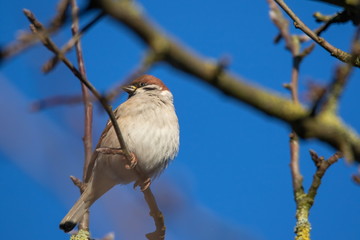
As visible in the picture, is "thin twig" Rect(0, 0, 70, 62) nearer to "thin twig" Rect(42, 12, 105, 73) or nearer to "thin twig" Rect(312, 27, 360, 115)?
"thin twig" Rect(42, 12, 105, 73)

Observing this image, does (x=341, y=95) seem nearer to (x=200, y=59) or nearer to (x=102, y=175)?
(x=200, y=59)

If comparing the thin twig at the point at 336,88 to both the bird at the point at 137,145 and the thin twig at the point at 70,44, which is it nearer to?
the thin twig at the point at 70,44

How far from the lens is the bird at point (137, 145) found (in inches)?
191

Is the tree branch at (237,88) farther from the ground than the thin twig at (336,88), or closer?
closer

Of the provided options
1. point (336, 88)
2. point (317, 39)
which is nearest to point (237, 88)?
point (336, 88)

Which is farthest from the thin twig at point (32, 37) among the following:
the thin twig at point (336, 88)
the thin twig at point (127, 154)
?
the thin twig at point (336, 88)

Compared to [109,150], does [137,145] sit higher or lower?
higher

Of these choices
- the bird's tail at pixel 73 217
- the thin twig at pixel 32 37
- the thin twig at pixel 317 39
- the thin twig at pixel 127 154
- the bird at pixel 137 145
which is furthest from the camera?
the bird at pixel 137 145

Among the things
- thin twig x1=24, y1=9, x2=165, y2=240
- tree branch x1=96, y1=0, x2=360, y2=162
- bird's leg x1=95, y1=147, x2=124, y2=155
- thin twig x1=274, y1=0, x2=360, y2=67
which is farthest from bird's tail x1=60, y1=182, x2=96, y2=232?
tree branch x1=96, y1=0, x2=360, y2=162

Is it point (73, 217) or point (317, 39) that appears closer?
point (317, 39)

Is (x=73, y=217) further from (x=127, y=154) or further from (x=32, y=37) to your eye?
(x=32, y=37)

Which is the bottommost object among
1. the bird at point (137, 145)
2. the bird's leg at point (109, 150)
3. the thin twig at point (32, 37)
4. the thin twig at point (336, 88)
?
the thin twig at point (32, 37)

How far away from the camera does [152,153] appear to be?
16.1ft

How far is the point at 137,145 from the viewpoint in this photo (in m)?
4.86
